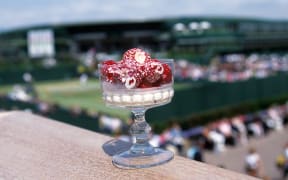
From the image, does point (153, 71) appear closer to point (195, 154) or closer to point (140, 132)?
point (140, 132)

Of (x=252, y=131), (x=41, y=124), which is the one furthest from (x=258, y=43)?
(x=41, y=124)

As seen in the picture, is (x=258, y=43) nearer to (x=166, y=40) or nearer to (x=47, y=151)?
(x=166, y=40)

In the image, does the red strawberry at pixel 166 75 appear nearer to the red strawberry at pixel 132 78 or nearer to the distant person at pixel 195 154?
the red strawberry at pixel 132 78

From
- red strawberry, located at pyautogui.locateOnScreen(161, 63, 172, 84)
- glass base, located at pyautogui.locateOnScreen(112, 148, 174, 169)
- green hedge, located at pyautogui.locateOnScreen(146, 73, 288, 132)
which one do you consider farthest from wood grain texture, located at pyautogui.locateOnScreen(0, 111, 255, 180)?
green hedge, located at pyautogui.locateOnScreen(146, 73, 288, 132)

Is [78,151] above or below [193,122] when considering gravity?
above

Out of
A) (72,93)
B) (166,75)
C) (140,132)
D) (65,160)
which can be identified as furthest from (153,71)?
(72,93)

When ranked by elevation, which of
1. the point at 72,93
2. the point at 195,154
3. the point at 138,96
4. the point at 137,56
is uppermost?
the point at 137,56
